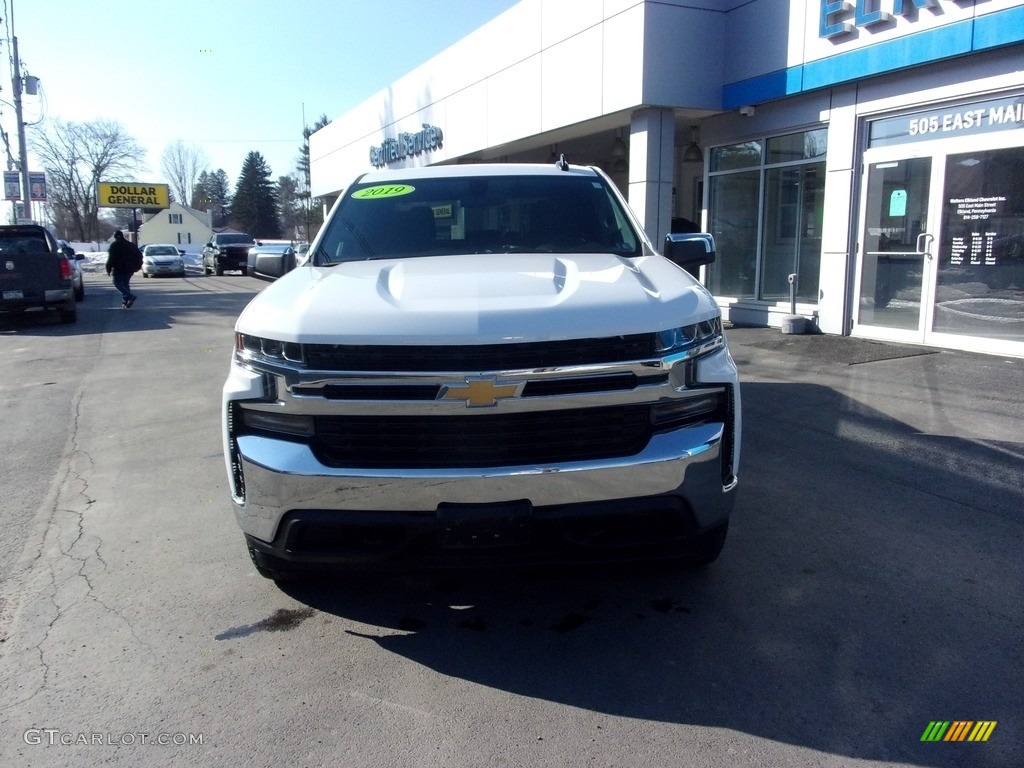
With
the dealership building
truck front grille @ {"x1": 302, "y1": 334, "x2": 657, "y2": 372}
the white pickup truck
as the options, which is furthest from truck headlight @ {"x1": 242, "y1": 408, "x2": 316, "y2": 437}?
the dealership building

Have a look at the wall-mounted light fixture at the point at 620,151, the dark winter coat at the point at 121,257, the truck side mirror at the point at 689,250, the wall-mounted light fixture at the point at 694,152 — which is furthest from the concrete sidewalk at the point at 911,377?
the dark winter coat at the point at 121,257

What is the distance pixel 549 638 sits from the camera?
3098 mm

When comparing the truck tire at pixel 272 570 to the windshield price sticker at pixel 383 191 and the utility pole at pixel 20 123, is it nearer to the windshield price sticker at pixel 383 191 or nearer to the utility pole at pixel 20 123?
the windshield price sticker at pixel 383 191

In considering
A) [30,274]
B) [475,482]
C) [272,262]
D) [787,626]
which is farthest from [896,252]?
[30,274]

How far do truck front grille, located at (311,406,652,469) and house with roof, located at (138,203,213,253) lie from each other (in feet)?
305

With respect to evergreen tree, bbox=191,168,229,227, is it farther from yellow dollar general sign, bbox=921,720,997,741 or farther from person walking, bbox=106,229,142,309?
yellow dollar general sign, bbox=921,720,997,741

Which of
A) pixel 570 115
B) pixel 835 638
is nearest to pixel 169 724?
pixel 835 638

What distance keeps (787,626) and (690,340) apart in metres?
1.25

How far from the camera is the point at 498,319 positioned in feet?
8.93

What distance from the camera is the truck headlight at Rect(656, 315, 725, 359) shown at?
9.26 feet

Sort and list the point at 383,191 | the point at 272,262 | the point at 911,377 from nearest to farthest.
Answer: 1. the point at 383,191
2. the point at 272,262
3. the point at 911,377

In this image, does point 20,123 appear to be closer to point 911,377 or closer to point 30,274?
point 30,274

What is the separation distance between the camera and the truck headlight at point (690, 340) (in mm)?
2822

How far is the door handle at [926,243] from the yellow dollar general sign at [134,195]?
2727 inches
